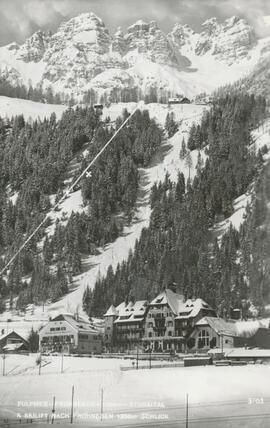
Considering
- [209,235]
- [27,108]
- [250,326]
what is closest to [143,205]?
[209,235]

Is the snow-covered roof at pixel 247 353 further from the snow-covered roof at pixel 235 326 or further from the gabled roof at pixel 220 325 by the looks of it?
the gabled roof at pixel 220 325

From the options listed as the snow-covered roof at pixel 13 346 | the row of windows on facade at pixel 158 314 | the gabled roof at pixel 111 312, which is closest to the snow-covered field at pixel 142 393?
the snow-covered roof at pixel 13 346

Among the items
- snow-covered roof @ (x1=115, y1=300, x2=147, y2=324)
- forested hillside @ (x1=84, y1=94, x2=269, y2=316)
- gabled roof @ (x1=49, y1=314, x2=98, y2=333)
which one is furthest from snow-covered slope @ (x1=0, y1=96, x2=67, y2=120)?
gabled roof @ (x1=49, y1=314, x2=98, y2=333)

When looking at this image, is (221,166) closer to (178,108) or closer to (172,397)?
(178,108)

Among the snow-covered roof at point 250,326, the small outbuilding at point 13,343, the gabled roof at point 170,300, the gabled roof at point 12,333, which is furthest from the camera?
the gabled roof at point 170,300

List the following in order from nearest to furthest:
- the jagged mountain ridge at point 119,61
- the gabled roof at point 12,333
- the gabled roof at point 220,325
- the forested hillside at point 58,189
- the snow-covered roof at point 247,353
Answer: the snow-covered roof at point 247,353
the gabled roof at point 220,325
the gabled roof at point 12,333
the forested hillside at point 58,189
the jagged mountain ridge at point 119,61

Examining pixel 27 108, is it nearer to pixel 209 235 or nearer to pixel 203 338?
pixel 209 235

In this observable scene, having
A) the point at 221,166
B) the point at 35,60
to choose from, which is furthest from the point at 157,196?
the point at 35,60
